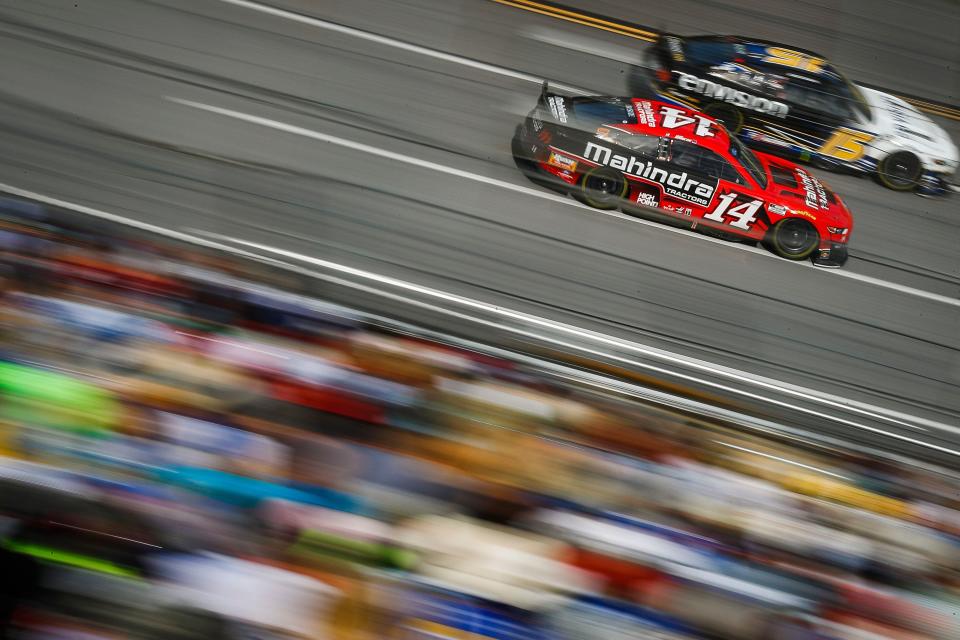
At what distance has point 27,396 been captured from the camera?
3.04 m

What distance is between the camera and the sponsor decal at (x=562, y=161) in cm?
495

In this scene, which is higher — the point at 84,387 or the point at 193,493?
the point at 84,387

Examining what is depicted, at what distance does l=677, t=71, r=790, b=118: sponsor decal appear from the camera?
17.9 feet

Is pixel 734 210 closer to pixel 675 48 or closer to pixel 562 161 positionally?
pixel 562 161

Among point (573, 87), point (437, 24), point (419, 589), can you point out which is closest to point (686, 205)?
point (573, 87)

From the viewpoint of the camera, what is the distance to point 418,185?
16.0ft

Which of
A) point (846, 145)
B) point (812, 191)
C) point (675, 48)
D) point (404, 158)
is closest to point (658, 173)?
point (812, 191)

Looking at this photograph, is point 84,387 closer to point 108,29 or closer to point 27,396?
point 27,396

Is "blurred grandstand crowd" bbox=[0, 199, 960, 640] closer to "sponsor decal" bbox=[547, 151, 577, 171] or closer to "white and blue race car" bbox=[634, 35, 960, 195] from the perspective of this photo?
"sponsor decal" bbox=[547, 151, 577, 171]

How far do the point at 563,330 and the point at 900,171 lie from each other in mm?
2944

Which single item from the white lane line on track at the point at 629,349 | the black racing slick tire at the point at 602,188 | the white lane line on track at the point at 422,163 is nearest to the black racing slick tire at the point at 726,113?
the white lane line on track at the point at 422,163

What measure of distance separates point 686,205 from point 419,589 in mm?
3125

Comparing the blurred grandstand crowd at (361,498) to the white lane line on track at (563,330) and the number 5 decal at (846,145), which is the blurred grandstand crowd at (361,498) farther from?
the number 5 decal at (846,145)

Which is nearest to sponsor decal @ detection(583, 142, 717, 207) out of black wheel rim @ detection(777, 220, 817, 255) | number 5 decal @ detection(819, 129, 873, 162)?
black wheel rim @ detection(777, 220, 817, 255)
